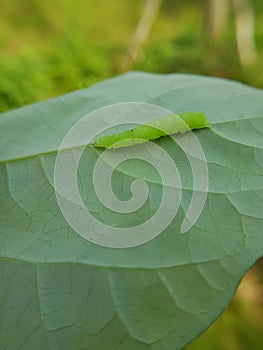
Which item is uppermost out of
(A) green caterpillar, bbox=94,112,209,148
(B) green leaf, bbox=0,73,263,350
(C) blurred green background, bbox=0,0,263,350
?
(A) green caterpillar, bbox=94,112,209,148

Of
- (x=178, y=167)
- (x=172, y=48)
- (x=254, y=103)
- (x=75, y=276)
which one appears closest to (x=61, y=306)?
(x=75, y=276)

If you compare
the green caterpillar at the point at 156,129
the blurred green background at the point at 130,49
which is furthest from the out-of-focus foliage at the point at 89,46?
the green caterpillar at the point at 156,129

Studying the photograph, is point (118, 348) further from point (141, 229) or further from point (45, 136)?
point (45, 136)

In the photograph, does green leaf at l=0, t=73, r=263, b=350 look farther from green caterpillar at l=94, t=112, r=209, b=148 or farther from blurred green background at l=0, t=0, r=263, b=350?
blurred green background at l=0, t=0, r=263, b=350

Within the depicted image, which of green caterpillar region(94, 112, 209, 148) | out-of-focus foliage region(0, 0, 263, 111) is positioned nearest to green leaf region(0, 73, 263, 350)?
green caterpillar region(94, 112, 209, 148)

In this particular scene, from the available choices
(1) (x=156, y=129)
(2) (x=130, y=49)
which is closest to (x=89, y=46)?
(2) (x=130, y=49)

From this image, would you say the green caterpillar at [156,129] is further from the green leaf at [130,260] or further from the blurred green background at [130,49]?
the blurred green background at [130,49]
